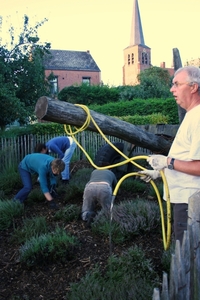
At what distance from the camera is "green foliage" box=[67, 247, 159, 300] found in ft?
8.81

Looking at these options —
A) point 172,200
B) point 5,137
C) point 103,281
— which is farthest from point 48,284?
point 5,137

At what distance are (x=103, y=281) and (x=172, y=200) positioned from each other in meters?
1.04

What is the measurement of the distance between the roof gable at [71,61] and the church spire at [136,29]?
1292 inches

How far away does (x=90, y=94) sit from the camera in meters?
31.4

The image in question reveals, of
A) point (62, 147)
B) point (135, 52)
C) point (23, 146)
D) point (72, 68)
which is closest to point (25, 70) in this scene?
point (23, 146)

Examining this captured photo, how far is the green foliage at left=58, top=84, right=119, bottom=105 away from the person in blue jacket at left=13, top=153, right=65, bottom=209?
25.6 meters

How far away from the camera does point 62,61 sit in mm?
42594

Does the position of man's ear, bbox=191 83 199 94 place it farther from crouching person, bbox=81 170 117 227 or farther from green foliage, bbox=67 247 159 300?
crouching person, bbox=81 170 117 227

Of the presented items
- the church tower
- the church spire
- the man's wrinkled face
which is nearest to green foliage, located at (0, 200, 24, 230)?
the man's wrinkled face

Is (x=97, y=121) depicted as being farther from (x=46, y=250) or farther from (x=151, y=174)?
(x=46, y=250)

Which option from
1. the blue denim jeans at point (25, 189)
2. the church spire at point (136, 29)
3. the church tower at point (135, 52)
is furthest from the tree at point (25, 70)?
the church spire at point (136, 29)

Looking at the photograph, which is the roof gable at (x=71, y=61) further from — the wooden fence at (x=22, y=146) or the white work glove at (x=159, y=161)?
the white work glove at (x=159, y=161)

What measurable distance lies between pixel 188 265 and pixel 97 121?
286 cm

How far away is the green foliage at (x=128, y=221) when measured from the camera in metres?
4.28
